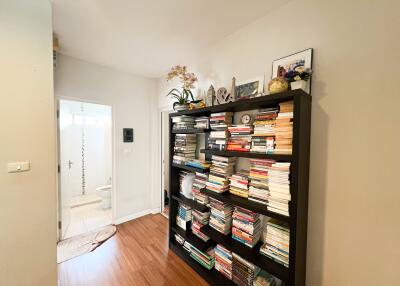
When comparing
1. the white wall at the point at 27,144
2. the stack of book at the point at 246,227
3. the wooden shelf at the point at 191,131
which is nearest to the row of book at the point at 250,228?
the stack of book at the point at 246,227

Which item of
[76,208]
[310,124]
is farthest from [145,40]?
[76,208]

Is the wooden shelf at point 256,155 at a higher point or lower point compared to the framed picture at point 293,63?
lower

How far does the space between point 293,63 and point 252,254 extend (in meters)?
→ 1.62

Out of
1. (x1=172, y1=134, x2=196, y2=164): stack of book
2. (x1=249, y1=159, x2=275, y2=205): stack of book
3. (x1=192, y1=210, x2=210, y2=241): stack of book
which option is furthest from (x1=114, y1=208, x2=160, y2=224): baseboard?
(x1=249, y1=159, x2=275, y2=205): stack of book

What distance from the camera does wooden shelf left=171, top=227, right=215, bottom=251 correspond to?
6.08 ft

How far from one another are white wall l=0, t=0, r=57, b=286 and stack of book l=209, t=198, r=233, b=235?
1.51m

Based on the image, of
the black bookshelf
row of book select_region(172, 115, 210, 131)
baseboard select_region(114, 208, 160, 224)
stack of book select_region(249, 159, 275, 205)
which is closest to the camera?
the black bookshelf

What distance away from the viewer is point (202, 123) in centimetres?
190

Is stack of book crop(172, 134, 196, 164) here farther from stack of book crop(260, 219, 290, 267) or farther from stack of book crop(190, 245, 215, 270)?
stack of book crop(260, 219, 290, 267)

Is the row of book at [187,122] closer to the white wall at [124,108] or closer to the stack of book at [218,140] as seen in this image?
the stack of book at [218,140]

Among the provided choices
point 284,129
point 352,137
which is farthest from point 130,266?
point 352,137

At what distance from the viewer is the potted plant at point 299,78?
119 centimetres

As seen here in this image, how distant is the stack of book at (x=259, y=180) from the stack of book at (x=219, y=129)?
14.1 inches

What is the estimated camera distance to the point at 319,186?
1281mm
